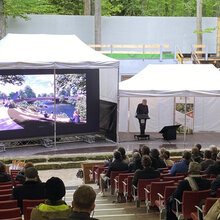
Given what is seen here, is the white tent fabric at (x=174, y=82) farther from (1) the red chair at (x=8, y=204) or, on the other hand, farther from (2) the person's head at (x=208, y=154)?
(1) the red chair at (x=8, y=204)

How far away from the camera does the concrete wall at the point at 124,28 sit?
30062mm

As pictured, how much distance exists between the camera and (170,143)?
18.3 meters

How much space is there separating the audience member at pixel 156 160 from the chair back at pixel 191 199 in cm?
323

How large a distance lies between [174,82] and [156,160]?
802 cm

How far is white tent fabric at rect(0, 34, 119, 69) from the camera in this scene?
53.4ft

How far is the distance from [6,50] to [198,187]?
446 inches

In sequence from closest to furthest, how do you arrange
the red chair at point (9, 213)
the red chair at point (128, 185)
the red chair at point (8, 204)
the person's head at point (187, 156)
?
the red chair at point (9, 213)
the red chair at point (8, 204)
the person's head at point (187, 156)
the red chair at point (128, 185)

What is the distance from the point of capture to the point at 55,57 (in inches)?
667

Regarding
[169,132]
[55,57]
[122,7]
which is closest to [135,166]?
[55,57]

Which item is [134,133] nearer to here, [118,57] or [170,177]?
[118,57]

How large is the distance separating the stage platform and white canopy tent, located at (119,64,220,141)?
3.25ft

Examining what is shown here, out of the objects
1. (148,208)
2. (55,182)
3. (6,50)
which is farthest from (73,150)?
(55,182)

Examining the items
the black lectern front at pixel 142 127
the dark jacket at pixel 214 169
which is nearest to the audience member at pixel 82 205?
the dark jacket at pixel 214 169

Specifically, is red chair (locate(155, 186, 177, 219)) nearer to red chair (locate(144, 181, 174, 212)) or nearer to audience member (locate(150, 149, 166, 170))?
red chair (locate(144, 181, 174, 212))
